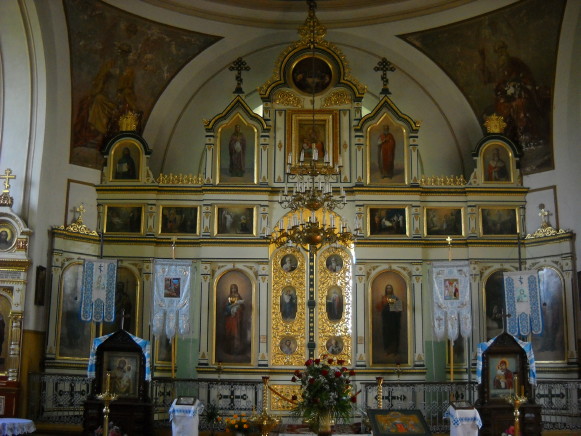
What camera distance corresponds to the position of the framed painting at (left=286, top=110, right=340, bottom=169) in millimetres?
20109

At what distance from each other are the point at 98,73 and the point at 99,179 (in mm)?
2647

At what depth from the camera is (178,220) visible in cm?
1994

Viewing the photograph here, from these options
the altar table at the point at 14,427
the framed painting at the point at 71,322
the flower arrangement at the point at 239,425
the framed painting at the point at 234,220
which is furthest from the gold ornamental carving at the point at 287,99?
the altar table at the point at 14,427

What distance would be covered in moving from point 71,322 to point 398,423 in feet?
29.1

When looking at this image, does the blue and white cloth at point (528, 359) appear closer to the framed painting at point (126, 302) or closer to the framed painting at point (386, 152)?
the framed painting at point (386, 152)

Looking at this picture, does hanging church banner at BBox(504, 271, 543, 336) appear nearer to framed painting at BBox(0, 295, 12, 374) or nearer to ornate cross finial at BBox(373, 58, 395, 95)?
ornate cross finial at BBox(373, 58, 395, 95)

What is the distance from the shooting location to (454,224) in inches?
784

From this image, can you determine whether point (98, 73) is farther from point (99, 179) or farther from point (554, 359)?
point (554, 359)

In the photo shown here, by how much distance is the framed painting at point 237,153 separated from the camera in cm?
1998

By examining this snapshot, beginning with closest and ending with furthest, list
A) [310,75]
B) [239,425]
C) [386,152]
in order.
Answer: [239,425]
[386,152]
[310,75]

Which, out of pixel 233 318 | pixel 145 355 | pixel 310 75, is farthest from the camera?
pixel 310 75

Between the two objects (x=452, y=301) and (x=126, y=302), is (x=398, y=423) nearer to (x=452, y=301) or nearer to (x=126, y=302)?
(x=452, y=301)

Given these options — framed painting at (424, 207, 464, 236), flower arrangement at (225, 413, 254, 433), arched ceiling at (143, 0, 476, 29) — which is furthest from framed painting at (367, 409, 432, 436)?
arched ceiling at (143, 0, 476, 29)

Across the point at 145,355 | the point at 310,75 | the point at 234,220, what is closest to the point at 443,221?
the point at 310,75
